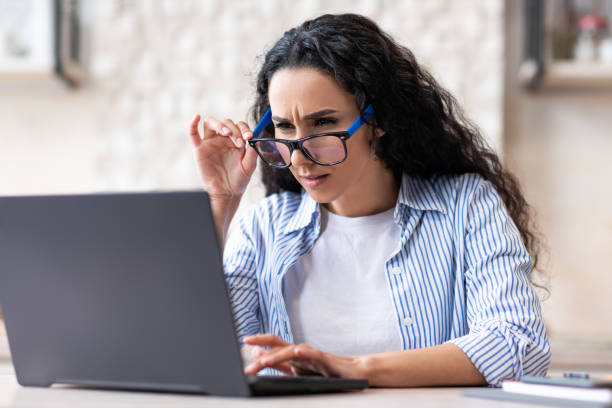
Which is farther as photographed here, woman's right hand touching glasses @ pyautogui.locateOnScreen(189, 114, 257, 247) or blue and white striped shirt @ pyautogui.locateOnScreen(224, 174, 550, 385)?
woman's right hand touching glasses @ pyautogui.locateOnScreen(189, 114, 257, 247)

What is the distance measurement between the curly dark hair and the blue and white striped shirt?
0.19 ft

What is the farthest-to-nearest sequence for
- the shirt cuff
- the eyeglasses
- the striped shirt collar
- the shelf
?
the shelf, the striped shirt collar, the eyeglasses, the shirt cuff

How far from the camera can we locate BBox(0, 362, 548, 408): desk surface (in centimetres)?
82

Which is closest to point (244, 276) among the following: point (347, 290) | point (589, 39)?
point (347, 290)

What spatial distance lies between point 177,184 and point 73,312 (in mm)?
1625

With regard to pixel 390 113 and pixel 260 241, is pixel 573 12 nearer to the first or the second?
pixel 390 113

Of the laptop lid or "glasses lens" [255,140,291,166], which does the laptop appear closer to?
the laptop lid

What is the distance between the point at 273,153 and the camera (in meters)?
1.43

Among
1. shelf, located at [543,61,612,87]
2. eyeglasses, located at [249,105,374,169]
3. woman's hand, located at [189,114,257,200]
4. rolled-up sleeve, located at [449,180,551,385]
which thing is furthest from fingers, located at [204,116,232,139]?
shelf, located at [543,61,612,87]

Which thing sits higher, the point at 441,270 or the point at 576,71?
the point at 576,71

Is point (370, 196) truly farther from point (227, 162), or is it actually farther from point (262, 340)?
point (262, 340)

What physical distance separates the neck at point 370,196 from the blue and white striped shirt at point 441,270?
0.18ft

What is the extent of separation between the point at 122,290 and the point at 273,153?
2.06ft

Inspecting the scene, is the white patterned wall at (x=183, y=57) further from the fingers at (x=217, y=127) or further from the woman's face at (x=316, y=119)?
the woman's face at (x=316, y=119)
